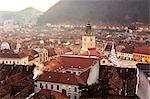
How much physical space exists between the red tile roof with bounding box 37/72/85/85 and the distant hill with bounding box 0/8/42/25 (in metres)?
1.36

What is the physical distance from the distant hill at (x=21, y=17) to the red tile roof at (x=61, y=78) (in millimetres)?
1363

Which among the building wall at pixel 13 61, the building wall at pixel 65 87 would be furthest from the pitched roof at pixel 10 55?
the building wall at pixel 65 87

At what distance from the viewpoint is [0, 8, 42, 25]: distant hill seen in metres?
6.10

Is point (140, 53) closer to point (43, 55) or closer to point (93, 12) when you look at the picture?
point (93, 12)

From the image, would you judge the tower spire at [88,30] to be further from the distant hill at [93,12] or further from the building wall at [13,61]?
the building wall at [13,61]

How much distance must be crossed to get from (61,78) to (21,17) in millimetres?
1776

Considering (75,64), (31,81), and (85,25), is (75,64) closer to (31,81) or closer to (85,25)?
(31,81)

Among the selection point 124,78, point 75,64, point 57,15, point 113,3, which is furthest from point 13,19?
point 124,78

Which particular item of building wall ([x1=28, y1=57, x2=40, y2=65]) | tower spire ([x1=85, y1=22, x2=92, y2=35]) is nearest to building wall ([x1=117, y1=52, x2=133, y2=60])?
tower spire ([x1=85, y1=22, x2=92, y2=35])

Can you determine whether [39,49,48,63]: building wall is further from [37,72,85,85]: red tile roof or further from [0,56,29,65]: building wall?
[37,72,85,85]: red tile roof

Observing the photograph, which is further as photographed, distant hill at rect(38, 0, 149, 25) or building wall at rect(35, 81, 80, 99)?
distant hill at rect(38, 0, 149, 25)

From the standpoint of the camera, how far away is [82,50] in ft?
25.3

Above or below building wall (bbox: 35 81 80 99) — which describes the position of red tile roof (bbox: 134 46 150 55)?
above

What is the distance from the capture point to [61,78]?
17.0ft
